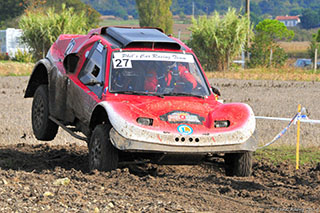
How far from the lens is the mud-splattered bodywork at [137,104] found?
8547mm

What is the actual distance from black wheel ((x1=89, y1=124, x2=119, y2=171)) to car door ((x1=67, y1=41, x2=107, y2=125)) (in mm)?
708

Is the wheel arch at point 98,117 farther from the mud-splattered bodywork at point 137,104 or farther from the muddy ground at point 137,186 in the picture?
the muddy ground at point 137,186

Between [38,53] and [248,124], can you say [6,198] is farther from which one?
[38,53]

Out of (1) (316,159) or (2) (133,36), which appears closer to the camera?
(2) (133,36)

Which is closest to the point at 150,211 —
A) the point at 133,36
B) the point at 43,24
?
the point at 133,36

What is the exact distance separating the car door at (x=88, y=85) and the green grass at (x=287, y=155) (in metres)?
3.32

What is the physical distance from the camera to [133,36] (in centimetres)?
1023

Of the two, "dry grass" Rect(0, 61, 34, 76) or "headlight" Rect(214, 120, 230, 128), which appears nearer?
"headlight" Rect(214, 120, 230, 128)

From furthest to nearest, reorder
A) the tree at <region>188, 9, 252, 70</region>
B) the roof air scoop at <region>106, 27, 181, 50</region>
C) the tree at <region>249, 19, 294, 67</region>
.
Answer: the tree at <region>249, 19, 294, 67</region>, the tree at <region>188, 9, 252, 70</region>, the roof air scoop at <region>106, 27, 181, 50</region>

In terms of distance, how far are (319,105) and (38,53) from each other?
25041 mm

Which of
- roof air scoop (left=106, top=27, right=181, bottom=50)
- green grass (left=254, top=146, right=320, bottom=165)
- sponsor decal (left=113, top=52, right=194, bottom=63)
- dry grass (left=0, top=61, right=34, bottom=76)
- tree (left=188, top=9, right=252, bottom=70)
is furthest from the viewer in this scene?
tree (left=188, top=9, right=252, bottom=70)

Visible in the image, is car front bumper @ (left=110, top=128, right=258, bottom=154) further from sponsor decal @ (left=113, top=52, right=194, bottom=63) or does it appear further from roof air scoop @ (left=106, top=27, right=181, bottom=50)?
roof air scoop @ (left=106, top=27, right=181, bottom=50)

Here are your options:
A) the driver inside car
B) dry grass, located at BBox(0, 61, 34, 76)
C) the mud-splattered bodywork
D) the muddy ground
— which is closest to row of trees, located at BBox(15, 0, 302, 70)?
dry grass, located at BBox(0, 61, 34, 76)

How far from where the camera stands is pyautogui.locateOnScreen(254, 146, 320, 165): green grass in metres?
11.4
